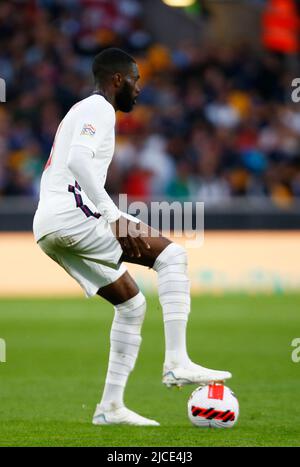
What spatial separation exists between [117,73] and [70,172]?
65 cm

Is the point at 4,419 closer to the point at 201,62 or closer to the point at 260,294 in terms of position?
the point at 260,294

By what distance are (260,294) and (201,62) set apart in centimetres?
583

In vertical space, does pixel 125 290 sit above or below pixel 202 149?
below

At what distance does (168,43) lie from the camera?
2131 centimetres

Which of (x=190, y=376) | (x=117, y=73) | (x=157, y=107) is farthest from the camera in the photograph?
(x=157, y=107)

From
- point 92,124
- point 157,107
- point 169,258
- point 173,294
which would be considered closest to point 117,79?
point 92,124

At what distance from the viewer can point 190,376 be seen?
6105mm

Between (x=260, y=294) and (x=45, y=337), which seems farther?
(x=260, y=294)

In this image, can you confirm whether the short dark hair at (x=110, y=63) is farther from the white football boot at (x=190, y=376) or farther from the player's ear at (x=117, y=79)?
the white football boot at (x=190, y=376)

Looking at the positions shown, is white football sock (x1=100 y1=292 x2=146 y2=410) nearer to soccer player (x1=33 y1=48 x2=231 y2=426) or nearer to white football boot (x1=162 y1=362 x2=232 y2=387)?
soccer player (x1=33 y1=48 x2=231 y2=426)

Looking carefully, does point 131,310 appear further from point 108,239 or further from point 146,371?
point 146,371

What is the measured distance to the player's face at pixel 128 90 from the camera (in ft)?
21.2
